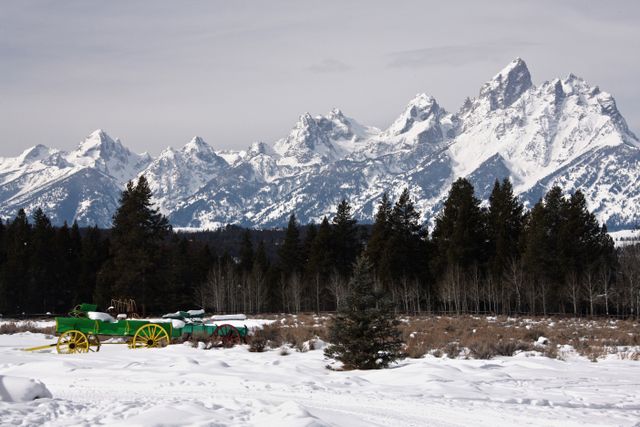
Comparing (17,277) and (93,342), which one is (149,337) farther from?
(17,277)

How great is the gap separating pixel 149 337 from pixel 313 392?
1064cm

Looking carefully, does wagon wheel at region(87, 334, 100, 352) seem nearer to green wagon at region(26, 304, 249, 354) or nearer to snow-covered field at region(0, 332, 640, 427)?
green wagon at region(26, 304, 249, 354)

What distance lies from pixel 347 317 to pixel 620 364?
677cm

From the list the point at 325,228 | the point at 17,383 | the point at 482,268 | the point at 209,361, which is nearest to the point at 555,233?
the point at 482,268

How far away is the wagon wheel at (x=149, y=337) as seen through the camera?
21156mm

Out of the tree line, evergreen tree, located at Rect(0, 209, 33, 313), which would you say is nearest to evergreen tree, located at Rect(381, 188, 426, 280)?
the tree line

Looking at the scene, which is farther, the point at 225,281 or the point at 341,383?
the point at 225,281

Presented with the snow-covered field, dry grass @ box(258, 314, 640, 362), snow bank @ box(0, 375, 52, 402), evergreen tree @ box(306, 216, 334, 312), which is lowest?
dry grass @ box(258, 314, 640, 362)

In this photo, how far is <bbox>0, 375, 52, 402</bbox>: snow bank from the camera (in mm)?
9375

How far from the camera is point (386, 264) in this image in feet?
200

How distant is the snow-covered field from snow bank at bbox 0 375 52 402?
0.19 ft

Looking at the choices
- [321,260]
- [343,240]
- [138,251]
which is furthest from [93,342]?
[343,240]

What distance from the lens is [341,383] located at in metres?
13.2

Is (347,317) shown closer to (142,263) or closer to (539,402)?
(539,402)
